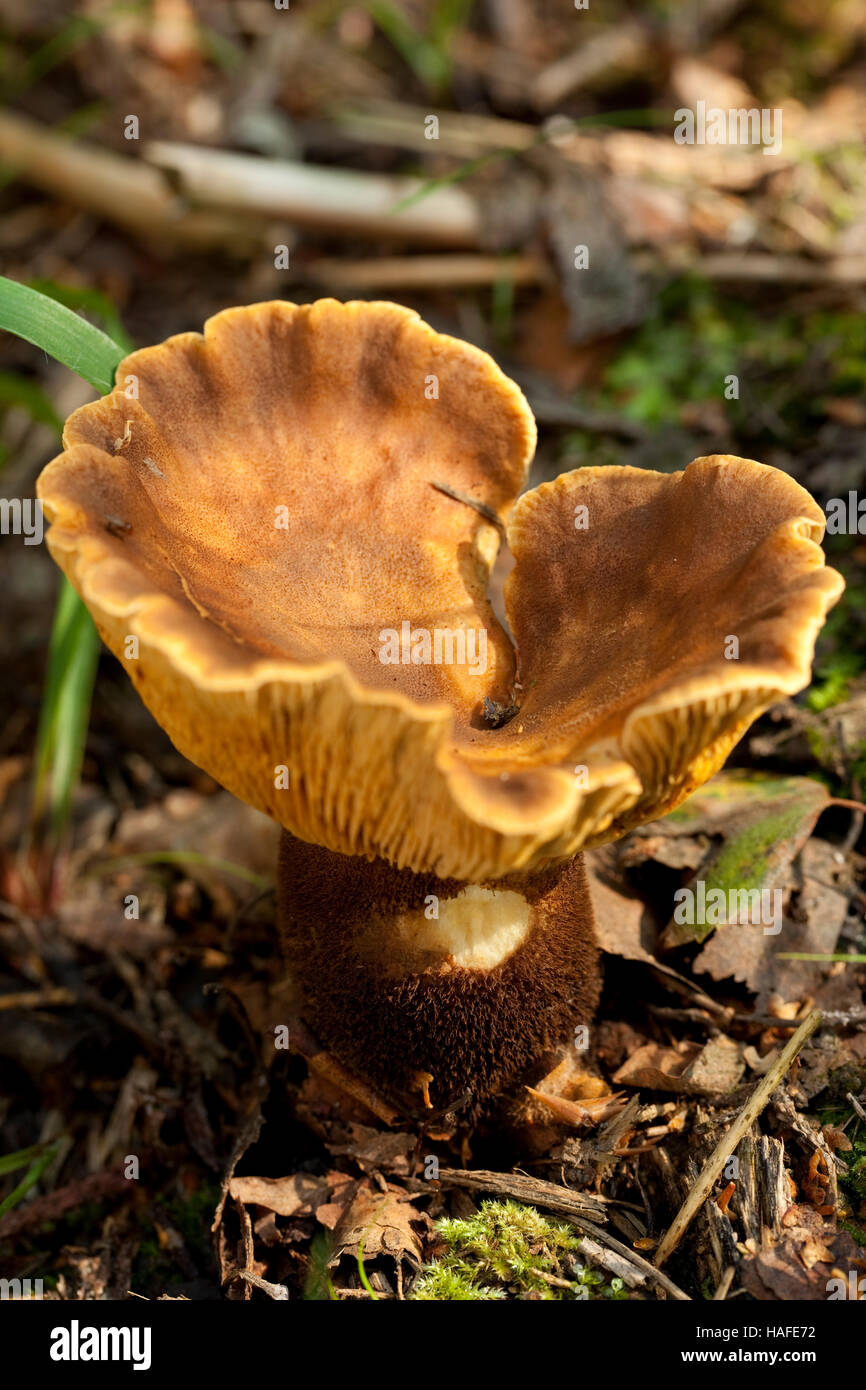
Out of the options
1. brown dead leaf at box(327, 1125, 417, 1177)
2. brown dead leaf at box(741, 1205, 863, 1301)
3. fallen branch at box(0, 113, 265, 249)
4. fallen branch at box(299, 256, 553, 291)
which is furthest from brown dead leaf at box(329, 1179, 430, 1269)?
fallen branch at box(0, 113, 265, 249)

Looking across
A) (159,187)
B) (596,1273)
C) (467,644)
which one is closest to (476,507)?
(467,644)

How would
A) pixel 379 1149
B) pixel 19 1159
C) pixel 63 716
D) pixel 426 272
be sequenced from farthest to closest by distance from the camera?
pixel 426 272 < pixel 63 716 < pixel 19 1159 < pixel 379 1149

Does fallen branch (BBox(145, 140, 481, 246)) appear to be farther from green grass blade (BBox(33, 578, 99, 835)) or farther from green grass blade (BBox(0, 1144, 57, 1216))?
green grass blade (BBox(0, 1144, 57, 1216))

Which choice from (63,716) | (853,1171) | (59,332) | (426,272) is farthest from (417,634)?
(426,272)

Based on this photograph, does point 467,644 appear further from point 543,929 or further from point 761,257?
point 761,257

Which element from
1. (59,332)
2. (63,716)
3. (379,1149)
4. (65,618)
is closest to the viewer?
(379,1149)

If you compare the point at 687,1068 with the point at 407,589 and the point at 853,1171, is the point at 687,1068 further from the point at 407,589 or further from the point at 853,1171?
the point at 407,589

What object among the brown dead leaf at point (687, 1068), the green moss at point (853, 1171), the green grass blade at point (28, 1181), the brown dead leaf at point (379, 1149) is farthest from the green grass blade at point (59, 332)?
the green moss at point (853, 1171)
